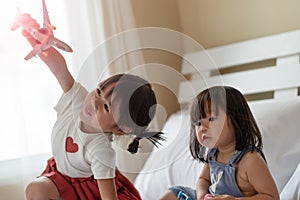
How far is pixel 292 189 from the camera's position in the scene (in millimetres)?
1387

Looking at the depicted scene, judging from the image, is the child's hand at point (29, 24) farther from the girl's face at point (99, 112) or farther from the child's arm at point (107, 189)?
the child's arm at point (107, 189)

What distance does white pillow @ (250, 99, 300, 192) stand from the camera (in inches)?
62.3

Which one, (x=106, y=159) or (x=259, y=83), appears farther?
(x=259, y=83)

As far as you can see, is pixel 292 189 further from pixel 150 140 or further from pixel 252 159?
pixel 150 140

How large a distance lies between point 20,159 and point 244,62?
995 mm

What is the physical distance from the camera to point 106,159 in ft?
4.35

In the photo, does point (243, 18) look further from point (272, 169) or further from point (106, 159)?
point (106, 159)

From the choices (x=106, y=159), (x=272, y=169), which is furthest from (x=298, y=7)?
(x=106, y=159)

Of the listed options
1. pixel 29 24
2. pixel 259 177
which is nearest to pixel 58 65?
pixel 29 24

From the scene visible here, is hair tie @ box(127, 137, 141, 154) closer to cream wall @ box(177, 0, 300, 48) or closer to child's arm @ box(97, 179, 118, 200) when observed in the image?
child's arm @ box(97, 179, 118, 200)

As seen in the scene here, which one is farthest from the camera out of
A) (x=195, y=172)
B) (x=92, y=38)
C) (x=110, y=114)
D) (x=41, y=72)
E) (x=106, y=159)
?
(x=92, y=38)

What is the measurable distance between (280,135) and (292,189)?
327 millimetres

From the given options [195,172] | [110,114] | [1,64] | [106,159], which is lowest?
[195,172]

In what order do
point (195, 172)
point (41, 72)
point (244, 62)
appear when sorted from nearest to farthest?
point (195, 172) → point (41, 72) → point (244, 62)
